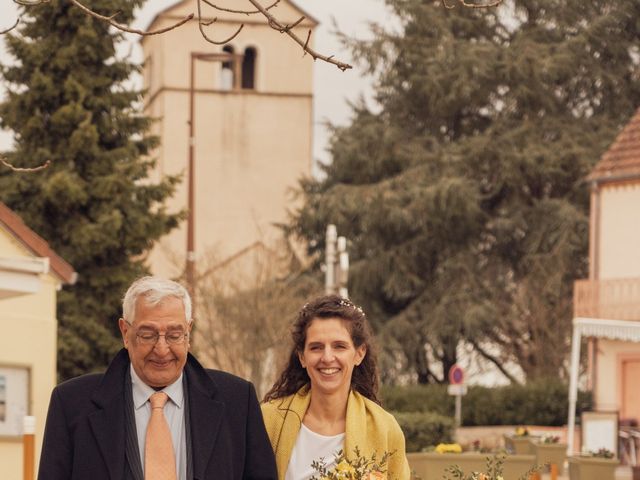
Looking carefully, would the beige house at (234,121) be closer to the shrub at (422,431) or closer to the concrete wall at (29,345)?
the shrub at (422,431)

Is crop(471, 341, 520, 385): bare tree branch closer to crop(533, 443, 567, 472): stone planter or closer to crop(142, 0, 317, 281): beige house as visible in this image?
crop(142, 0, 317, 281): beige house

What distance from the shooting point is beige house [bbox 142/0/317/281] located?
228 feet

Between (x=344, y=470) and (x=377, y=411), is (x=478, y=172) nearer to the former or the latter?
(x=377, y=411)

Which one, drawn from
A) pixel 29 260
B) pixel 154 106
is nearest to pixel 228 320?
pixel 29 260

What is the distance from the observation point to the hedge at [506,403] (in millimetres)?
42781

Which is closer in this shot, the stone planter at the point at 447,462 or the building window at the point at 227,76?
the stone planter at the point at 447,462

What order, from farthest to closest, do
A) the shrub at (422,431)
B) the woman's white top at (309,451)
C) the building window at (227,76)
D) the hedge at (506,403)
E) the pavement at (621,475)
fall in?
the building window at (227,76), the hedge at (506,403), the pavement at (621,475), the shrub at (422,431), the woman's white top at (309,451)

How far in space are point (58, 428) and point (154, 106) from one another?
6731 cm

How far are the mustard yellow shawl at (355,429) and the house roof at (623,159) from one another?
34221 millimetres

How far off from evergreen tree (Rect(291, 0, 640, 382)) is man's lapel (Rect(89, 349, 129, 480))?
40848mm

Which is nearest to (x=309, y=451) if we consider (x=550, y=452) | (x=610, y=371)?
(x=550, y=452)

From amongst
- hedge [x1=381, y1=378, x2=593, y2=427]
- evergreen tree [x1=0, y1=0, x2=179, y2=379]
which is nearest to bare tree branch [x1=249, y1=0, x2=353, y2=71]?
evergreen tree [x1=0, y1=0, x2=179, y2=379]

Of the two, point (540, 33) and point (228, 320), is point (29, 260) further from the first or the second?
point (540, 33)

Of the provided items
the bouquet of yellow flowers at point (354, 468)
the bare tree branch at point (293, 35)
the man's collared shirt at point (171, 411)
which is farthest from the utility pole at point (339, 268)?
the man's collared shirt at point (171, 411)
